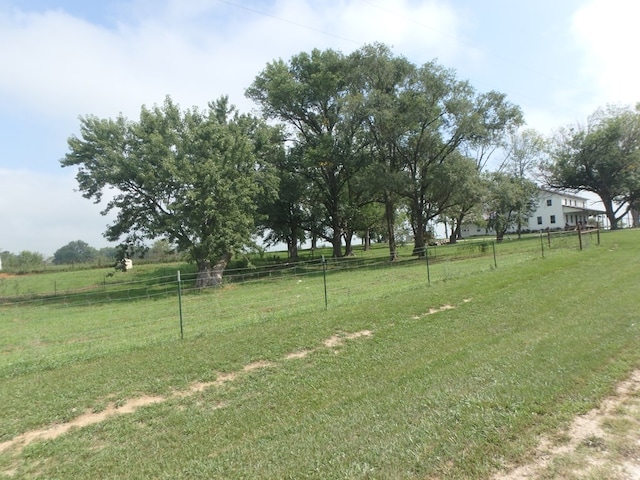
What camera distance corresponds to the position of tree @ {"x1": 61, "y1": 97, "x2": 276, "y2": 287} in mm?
21812

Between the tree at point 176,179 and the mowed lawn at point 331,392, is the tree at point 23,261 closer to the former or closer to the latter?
the tree at point 176,179

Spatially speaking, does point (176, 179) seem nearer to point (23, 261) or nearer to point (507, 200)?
point (507, 200)

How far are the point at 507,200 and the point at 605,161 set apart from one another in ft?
78.4

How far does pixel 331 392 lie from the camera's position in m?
4.59

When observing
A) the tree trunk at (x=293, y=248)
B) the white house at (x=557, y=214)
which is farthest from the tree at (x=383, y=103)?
the white house at (x=557, y=214)

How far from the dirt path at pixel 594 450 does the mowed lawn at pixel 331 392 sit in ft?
0.40

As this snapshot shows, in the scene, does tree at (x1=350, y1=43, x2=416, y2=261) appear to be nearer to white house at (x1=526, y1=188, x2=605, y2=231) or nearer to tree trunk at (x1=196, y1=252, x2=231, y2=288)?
tree trunk at (x1=196, y1=252, x2=231, y2=288)

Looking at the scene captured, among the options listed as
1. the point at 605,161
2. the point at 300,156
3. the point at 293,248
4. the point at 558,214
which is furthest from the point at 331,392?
the point at 558,214

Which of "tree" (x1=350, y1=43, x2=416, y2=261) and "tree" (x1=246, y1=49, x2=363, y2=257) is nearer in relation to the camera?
"tree" (x1=350, y1=43, x2=416, y2=261)

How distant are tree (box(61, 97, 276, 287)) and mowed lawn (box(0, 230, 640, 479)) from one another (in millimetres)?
13529

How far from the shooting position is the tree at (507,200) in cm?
2836

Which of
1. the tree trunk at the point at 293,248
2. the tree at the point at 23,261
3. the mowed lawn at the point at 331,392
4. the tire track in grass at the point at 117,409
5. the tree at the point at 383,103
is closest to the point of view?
the mowed lawn at the point at 331,392

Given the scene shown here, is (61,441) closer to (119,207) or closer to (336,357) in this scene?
(336,357)

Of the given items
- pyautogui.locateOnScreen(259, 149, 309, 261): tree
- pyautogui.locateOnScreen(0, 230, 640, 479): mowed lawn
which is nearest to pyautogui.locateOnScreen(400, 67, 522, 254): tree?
pyautogui.locateOnScreen(259, 149, 309, 261): tree
